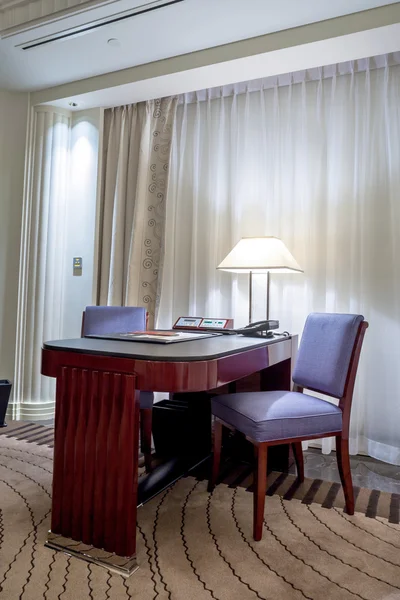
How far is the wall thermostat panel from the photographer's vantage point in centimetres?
255

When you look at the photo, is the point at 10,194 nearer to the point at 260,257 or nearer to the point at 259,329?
the point at 260,257

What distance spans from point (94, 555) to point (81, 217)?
8.55 ft

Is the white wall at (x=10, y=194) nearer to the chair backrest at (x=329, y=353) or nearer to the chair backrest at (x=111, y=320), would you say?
the chair backrest at (x=111, y=320)

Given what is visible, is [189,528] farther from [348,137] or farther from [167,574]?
[348,137]

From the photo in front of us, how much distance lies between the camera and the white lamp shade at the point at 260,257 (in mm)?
2479

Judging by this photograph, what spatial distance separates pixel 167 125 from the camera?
329cm

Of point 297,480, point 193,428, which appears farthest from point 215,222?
point 297,480

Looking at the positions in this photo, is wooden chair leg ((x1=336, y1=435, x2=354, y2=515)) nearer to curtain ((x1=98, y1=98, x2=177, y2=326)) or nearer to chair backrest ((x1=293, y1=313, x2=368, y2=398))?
chair backrest ((x1=293, y1=313, x2=368, y2=398))

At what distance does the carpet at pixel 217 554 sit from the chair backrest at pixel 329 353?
548mm

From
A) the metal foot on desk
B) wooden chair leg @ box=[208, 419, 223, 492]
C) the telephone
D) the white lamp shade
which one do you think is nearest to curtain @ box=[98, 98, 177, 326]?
the white lamp shade

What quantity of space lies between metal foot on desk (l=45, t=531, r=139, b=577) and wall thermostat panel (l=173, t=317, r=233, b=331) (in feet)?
4.26

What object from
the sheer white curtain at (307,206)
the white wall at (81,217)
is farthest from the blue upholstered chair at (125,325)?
the white wall at (81,217)

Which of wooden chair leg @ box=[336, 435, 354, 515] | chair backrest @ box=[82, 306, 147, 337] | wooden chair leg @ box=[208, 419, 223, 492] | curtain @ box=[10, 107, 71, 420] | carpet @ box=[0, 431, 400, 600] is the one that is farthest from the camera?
curtain @ box=[10, 107, 71, 420]

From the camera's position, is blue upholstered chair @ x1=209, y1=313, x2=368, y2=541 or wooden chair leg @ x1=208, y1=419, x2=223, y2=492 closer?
blue upholstered chair @ x1=209, y1=313, x2=368, y2=541
